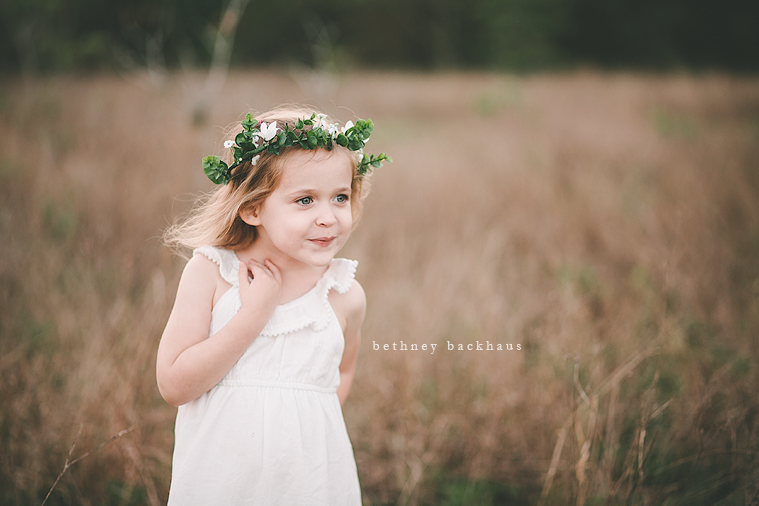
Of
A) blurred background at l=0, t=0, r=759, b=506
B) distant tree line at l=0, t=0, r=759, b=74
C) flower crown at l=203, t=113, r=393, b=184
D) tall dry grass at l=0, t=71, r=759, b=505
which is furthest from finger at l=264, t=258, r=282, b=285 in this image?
distant tree line at l=0, t=0, r=759, b=74

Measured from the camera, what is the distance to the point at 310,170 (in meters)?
1.22

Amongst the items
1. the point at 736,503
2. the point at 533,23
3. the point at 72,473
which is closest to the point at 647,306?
the point at 736,503

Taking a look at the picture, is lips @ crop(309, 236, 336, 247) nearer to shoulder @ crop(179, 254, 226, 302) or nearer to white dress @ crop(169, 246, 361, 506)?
white dress @ crop(169, 246, 361, 506)

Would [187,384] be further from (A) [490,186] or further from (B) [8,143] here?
(B) [8,143]

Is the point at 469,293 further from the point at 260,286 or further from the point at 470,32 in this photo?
the point at 470,32

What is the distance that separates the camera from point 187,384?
1.17 metres

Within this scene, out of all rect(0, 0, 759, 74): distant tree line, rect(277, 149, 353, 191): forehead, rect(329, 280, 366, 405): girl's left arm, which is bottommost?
rect(329, 280, 366, 405): girl's left arm

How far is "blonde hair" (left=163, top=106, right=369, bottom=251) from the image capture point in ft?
4.08

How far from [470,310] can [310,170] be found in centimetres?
211

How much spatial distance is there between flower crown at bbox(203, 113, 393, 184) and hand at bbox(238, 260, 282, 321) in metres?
0.26

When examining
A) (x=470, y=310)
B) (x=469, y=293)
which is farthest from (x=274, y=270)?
(x=469, y=293)

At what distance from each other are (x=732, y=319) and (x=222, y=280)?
10.9 feet

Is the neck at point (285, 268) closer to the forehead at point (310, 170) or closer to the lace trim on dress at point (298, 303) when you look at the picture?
the lace trim on dress at point (298, 303)

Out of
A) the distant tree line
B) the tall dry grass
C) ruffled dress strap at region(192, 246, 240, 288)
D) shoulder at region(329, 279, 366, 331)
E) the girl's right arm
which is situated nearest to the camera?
the girl's right arm
